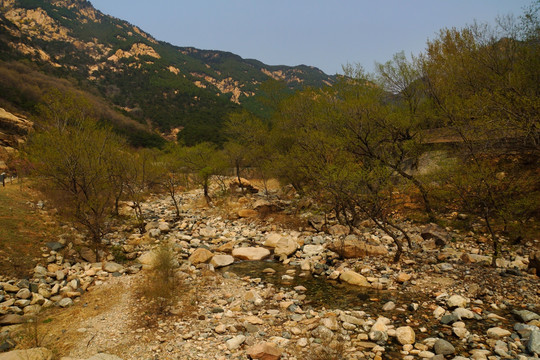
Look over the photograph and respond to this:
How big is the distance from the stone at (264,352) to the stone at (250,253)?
686 cm

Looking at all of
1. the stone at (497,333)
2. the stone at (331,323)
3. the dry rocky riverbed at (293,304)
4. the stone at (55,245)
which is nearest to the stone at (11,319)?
the dry rocky riverbed at (293,304)

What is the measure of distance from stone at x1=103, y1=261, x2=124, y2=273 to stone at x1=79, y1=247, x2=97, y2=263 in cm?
78

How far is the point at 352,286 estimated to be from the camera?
936cm

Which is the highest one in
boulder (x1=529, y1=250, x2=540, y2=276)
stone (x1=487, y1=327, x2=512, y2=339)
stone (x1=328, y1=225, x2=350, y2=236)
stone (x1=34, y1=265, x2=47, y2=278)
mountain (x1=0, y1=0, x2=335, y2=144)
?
mountain (x1=0, y1=0, x2=335, y2=144)

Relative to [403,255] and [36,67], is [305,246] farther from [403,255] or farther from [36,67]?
[36,67]

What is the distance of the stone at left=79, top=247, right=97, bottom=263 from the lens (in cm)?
1139

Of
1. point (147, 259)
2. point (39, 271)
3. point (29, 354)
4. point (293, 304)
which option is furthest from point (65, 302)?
point (293, 304)

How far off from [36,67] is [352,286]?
68.0m

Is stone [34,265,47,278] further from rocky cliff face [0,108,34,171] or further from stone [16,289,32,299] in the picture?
rocky cliff face [0,108,34,171]

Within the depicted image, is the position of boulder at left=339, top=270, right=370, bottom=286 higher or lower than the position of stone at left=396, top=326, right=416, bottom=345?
lower

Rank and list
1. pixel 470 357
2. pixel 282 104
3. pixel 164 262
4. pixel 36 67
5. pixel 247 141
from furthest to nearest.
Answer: pixel 36 67 → pixel 247 141 → pixel 282 104 → pixel 164 262 → pixel 470 357

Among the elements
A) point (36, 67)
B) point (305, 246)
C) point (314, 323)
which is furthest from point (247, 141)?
point (36, 67)

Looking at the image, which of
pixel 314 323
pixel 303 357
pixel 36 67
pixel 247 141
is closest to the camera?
pixel 303 357

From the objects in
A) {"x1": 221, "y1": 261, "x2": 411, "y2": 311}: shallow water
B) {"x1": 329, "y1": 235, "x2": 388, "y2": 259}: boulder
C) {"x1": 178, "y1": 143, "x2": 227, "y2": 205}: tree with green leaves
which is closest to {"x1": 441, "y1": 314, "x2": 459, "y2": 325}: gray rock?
{"x1": 221, "y1": 261, "x2": 411, "y2": 311}: shallow water
